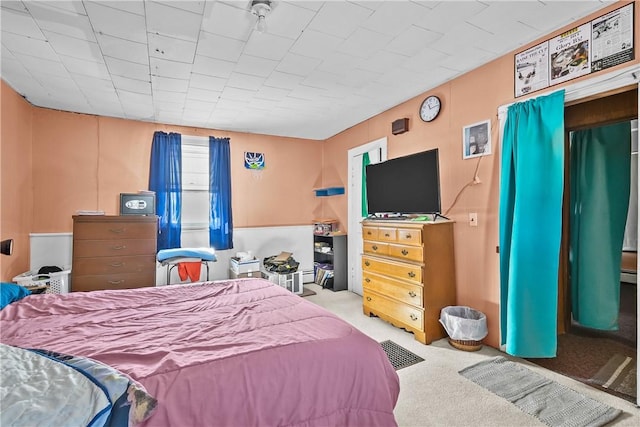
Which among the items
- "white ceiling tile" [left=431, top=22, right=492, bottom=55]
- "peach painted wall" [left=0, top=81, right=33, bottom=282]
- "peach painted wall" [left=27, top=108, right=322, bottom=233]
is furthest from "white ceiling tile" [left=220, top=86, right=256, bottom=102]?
"peach painted wall" [left=0, top=81, right=33, bottom=282]

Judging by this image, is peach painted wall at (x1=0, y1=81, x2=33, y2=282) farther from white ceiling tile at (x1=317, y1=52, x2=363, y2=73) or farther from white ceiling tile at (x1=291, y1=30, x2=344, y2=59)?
white ceiling tile at (x1=317, y1=52, x2=363, y2=73)

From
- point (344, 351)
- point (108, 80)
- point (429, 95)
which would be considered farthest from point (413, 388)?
point (108, 80)

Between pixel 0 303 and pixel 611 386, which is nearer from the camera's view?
pixel 0 303

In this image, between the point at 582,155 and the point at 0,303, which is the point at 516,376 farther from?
the point at 0,303

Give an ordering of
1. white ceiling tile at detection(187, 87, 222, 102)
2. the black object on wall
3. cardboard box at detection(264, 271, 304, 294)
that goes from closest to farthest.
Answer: white ceiling tile at detection(187, 87, 222, 102) < the black object on wall < cardboard box at detection(264, 271, 304, 294)

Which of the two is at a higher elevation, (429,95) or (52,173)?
(429,95)

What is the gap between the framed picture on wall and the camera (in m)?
2.84

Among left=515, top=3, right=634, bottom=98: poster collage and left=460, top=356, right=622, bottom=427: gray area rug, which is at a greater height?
left=515, top=3, right=634, bottom=98: poster collage

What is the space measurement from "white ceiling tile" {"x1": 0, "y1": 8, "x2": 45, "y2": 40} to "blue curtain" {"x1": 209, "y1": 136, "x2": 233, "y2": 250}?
96.0 inches

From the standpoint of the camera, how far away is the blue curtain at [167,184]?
4.27 metres

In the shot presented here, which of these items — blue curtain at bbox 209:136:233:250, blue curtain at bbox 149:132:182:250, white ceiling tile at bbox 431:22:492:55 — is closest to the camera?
white ceiling tile at bbox 431:22:492:55

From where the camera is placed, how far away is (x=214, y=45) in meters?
2.42

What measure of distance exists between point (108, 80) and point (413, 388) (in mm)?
3679

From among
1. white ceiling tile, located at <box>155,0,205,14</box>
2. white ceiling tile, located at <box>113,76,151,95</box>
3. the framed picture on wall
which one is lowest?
the framed picture on wall
